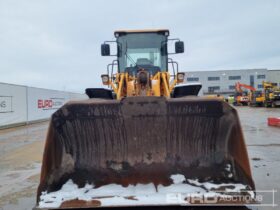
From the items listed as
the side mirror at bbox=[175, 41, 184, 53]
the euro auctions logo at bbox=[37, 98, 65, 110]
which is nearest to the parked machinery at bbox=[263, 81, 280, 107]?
the euro auctions logo at bbox=[37, 98, 65, 110]

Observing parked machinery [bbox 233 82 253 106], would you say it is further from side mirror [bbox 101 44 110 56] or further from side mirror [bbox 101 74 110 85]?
side mirror [bbox 101 74 110 85]

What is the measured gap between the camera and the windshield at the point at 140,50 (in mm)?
6793

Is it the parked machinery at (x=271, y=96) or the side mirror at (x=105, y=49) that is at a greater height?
the side mirror at (x=105, y=49)

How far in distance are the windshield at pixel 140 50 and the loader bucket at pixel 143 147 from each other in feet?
10.8

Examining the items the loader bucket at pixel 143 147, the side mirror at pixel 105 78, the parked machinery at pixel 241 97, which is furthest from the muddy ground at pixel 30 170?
the parked machinery at pixel 241 97

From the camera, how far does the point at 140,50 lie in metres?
6.83

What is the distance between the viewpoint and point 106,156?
12.1 ft

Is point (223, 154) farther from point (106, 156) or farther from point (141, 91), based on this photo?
point (141, 91)

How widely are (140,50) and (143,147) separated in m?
3.62

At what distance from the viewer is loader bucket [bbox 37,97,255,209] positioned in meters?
3.39

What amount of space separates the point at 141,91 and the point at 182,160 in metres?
2.05

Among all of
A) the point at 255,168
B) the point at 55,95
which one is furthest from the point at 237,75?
the point at 255,168

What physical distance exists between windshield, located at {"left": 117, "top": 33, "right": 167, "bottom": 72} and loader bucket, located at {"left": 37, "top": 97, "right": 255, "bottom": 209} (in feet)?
10.8

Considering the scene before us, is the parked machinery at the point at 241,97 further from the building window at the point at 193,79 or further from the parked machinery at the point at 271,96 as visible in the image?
the building window at the point at 193,79
